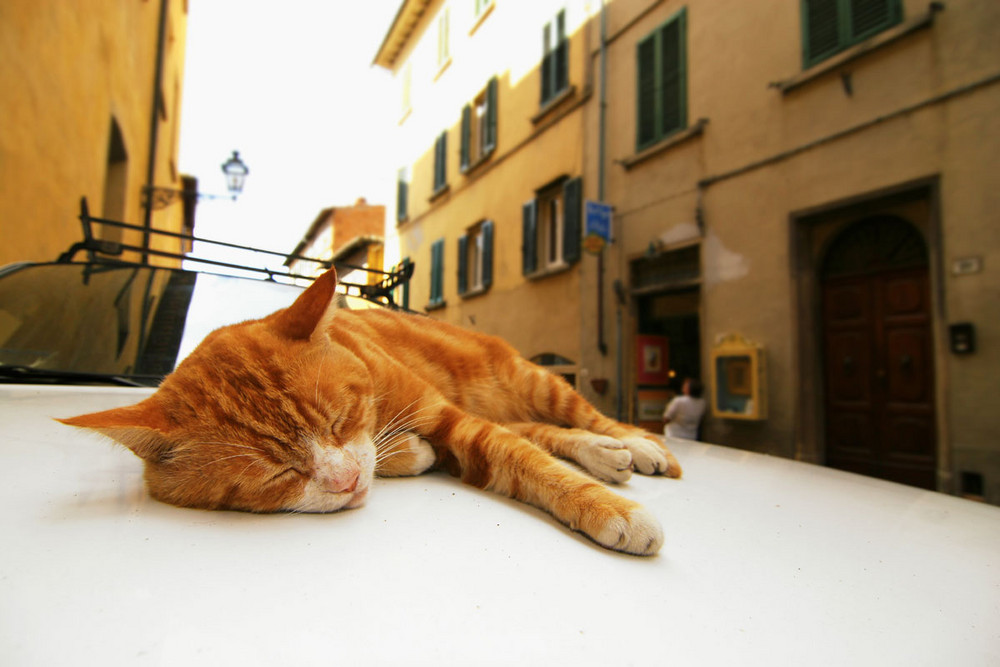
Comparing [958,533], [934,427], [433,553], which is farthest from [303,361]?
[934,427]

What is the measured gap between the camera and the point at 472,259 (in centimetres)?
1059

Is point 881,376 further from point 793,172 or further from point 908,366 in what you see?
point 793,172

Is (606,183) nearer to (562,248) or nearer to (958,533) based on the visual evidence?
(562,248)

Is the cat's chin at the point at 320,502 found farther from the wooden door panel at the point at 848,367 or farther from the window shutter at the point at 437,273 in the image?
the window shutter at the point at 437,273

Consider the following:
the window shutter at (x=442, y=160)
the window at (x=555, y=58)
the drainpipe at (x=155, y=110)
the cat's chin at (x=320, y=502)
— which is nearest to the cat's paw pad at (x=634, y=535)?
the cat's chin at (x=320, y=502)

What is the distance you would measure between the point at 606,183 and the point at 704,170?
5.68 feet

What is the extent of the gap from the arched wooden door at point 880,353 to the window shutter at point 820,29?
5.65 feet

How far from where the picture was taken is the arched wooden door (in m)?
4.46

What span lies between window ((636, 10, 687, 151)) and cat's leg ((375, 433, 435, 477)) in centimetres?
627

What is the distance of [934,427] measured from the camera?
4.31m

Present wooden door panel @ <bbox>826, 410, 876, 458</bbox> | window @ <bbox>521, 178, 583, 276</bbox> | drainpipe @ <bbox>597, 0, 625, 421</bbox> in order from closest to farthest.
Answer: wooden door panel @ <bbox>826, 410, 876, 458</bbox>, drainpipe @ <bbox>597, 0, 625, 421</bbox>, window @ <bbox>521, 178, 583, 276</bbox>

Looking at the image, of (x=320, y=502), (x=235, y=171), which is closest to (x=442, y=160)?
(x=235, y=171)

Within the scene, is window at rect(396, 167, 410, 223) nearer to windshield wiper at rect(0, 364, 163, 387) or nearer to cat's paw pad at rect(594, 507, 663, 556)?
Result: windshield wiper at rect(0, 364, 163, 387)

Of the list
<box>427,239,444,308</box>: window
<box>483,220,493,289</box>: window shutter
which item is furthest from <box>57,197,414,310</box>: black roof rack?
<box>427,239,444,308</box>: window
